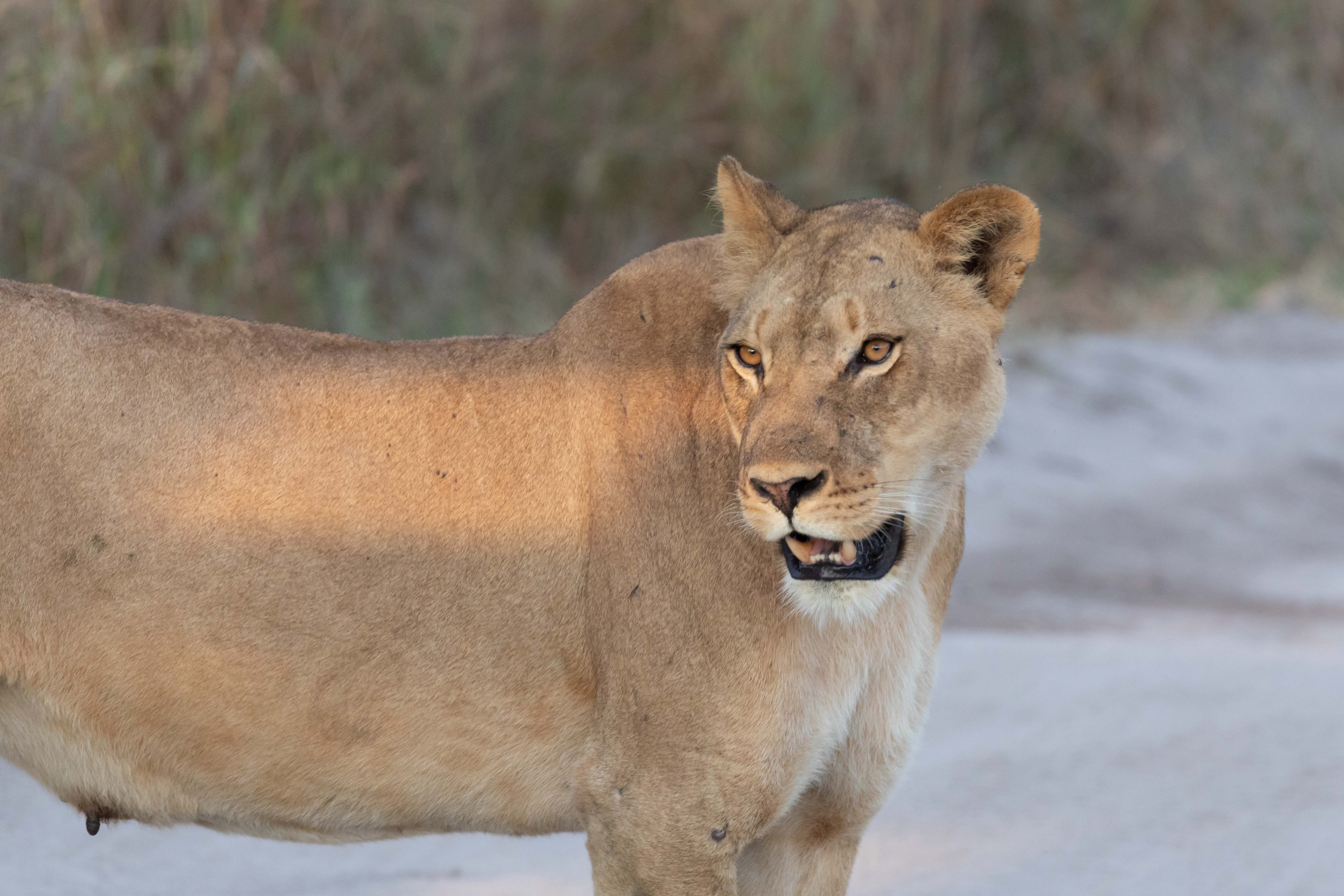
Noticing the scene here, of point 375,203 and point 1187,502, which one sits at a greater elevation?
point 375,203

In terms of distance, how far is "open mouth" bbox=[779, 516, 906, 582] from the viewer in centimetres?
262

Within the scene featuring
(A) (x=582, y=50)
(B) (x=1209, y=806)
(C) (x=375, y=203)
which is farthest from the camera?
(A) (x=582, y=50)

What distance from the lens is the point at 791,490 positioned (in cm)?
253

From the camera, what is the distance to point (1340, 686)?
4.63 metres

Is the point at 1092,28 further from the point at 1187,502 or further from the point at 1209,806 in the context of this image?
the point at 1209,806

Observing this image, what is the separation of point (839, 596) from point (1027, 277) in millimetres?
8782

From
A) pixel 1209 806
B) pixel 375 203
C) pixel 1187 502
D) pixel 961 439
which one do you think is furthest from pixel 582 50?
pixel 961 439

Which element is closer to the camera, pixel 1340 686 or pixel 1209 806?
pixel 1209 806

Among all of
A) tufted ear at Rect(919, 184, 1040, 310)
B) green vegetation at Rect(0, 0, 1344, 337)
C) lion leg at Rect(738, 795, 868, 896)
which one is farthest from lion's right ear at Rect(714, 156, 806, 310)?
green vegetation at Rect(0, 0, 1344, 337)

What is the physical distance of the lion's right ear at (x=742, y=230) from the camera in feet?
9.52

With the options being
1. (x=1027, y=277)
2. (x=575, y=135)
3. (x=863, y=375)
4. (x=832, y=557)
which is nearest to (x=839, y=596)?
(x=832, y=557)

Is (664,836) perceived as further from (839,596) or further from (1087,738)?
(1087,738)

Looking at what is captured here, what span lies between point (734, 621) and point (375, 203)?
5199 mm

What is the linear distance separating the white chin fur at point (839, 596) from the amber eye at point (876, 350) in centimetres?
35
